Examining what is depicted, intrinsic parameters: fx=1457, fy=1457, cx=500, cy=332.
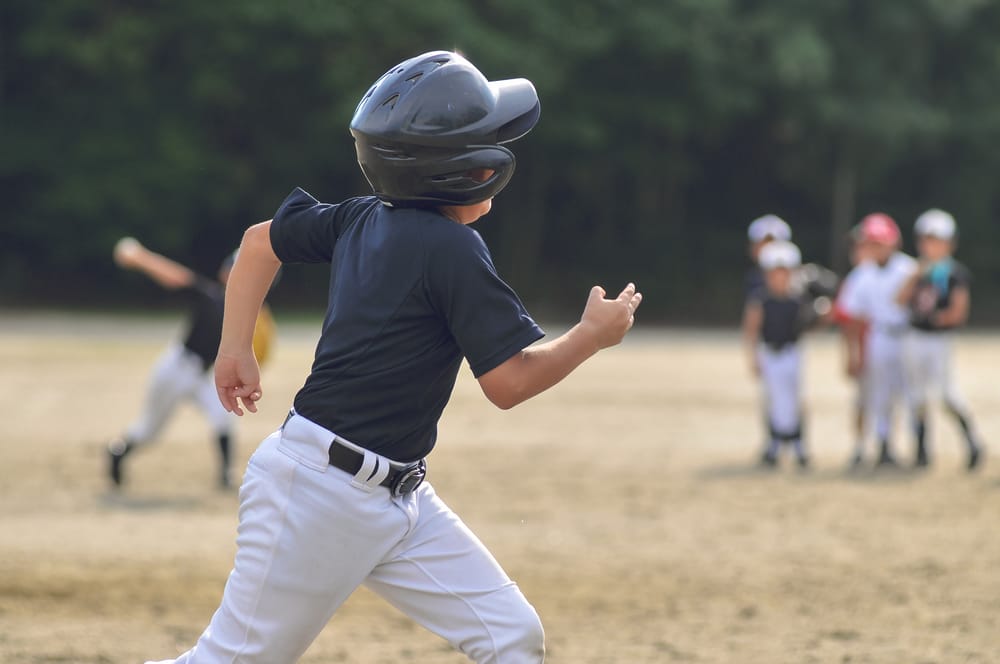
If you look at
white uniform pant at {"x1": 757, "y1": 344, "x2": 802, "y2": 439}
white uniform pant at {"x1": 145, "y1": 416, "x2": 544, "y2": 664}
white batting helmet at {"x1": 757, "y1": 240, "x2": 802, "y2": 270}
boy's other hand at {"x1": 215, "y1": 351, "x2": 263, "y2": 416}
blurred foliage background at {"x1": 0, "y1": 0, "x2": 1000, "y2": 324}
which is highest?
blurred foliage background at {"x1": 0, "y1": 0, "x2": 1000, "y2": 324}

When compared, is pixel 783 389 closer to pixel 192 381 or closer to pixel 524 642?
pixel 192 381

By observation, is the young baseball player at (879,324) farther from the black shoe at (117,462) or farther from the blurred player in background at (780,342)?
→ the black shoe at (117,462)

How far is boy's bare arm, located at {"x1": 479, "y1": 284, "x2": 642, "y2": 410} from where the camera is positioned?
3340 mm

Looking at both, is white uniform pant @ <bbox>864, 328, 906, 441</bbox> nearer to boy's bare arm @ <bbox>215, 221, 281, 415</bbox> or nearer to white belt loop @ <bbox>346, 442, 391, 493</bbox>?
boy's bare arm @ <bbox>215, 221, 281, 415</bbox>

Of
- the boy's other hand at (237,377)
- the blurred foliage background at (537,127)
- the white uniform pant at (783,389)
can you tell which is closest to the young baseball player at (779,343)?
the white uniform pant at (783,389)

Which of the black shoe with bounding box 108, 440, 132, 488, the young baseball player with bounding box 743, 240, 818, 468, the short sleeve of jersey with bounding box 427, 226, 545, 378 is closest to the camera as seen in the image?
the short sleeve of jersey with bounding box 427, 226, 545, 378

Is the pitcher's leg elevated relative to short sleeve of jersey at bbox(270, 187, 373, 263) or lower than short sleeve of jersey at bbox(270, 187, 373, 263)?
lower

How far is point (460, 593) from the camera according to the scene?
3.54m

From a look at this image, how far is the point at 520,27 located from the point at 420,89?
33375 mm

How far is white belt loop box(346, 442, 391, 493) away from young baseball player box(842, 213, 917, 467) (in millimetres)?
9265

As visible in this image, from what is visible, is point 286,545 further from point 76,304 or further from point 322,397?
point 76,304

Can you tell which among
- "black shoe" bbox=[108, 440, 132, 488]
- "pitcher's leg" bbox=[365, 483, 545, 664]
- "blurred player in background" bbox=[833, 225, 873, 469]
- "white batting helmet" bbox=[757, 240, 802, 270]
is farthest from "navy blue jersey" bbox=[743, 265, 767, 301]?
"pitcher's leg" bbox=[365, 483, 545, 664]

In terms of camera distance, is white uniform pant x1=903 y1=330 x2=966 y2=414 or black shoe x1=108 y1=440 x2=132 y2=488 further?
white uniform pant x1=903 y1=330 x2=966 y2=414

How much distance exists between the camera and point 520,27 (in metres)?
36.1
